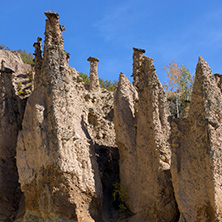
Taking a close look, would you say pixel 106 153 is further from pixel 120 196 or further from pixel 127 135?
pixel 120 196

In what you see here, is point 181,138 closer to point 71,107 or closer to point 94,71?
point 71,107

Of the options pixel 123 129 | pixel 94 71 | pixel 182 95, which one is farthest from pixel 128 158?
pixel 182 95

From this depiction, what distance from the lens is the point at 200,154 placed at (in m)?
13.0

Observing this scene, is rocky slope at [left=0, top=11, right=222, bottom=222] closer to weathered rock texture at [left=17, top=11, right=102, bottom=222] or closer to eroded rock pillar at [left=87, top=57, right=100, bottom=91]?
weathered rock texture at [left=17, top=11, right=102, bottom=222]

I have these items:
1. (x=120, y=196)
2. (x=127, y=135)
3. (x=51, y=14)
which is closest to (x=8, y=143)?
(x=127, y=135)

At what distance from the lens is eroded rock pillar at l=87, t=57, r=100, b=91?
1025 inches

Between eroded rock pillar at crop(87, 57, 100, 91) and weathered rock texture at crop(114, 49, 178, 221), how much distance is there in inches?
377

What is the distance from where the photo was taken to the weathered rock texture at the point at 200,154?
12.4m

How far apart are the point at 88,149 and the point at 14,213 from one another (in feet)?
11.4

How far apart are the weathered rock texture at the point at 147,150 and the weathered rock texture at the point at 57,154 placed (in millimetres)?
1273

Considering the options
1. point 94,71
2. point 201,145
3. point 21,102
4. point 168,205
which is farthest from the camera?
point 94,71

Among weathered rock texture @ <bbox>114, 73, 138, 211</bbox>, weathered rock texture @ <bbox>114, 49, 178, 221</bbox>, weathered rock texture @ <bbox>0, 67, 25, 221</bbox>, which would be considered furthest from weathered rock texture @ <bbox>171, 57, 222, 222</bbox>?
weathered rock texture @ <bbox>0, 67, 25, 221</bbox>

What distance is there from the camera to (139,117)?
51.3ft

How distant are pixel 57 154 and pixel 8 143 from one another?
333cm
